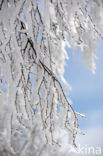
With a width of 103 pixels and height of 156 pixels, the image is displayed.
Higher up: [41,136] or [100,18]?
[100,18]

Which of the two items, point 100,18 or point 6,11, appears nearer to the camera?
point 100,18

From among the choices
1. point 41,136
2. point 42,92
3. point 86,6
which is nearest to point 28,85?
point 42,92

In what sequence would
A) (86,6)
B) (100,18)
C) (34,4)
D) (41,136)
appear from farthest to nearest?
(41,136) → (34,4) → (86,6) → (100,18)

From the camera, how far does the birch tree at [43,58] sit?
56.1 inches

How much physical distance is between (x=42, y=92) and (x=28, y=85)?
0.36 ft

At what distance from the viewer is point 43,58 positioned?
1807 millimetres

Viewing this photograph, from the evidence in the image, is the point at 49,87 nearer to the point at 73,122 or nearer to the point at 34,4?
the point at 73,122

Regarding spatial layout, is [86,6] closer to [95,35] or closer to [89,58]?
[95,35]

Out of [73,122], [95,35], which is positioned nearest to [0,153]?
[73,122]

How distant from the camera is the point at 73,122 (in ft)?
6.64

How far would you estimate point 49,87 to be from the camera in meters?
1.80

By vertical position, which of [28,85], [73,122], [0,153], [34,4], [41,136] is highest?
[0,153]

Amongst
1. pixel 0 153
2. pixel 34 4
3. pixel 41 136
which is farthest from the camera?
pixel 0 153

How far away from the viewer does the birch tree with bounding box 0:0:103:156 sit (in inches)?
56.1
